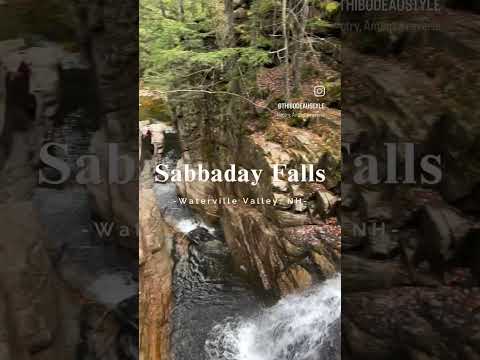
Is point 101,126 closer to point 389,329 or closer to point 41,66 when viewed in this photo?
point 41,66

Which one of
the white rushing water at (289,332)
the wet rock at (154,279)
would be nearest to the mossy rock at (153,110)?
the wet rock at (154,279)

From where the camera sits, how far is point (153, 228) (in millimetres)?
2400

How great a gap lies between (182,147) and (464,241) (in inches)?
63.7

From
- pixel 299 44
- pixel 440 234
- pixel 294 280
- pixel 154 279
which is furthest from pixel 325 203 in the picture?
pixel 154 279

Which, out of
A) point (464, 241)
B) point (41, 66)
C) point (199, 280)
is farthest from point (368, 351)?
point (41, 66)

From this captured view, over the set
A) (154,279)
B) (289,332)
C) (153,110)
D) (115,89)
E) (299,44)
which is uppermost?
(299,44)

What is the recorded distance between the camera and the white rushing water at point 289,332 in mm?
2311

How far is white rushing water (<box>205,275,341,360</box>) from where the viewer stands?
231 cm

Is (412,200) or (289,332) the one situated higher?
(412,200)

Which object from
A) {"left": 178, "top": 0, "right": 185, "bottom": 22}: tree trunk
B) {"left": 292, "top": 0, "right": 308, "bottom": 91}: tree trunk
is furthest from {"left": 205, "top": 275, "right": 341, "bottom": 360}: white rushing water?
{"left": 178, "top": 0, "right": 185, "bottom": 22}: tree trunk

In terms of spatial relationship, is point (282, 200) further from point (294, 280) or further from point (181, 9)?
point (181, 9)

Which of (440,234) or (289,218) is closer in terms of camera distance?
(440,234)

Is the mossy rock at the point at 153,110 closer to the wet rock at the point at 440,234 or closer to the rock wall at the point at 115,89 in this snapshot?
the rock wall at the point at 115,89

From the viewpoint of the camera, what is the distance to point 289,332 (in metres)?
2.32
